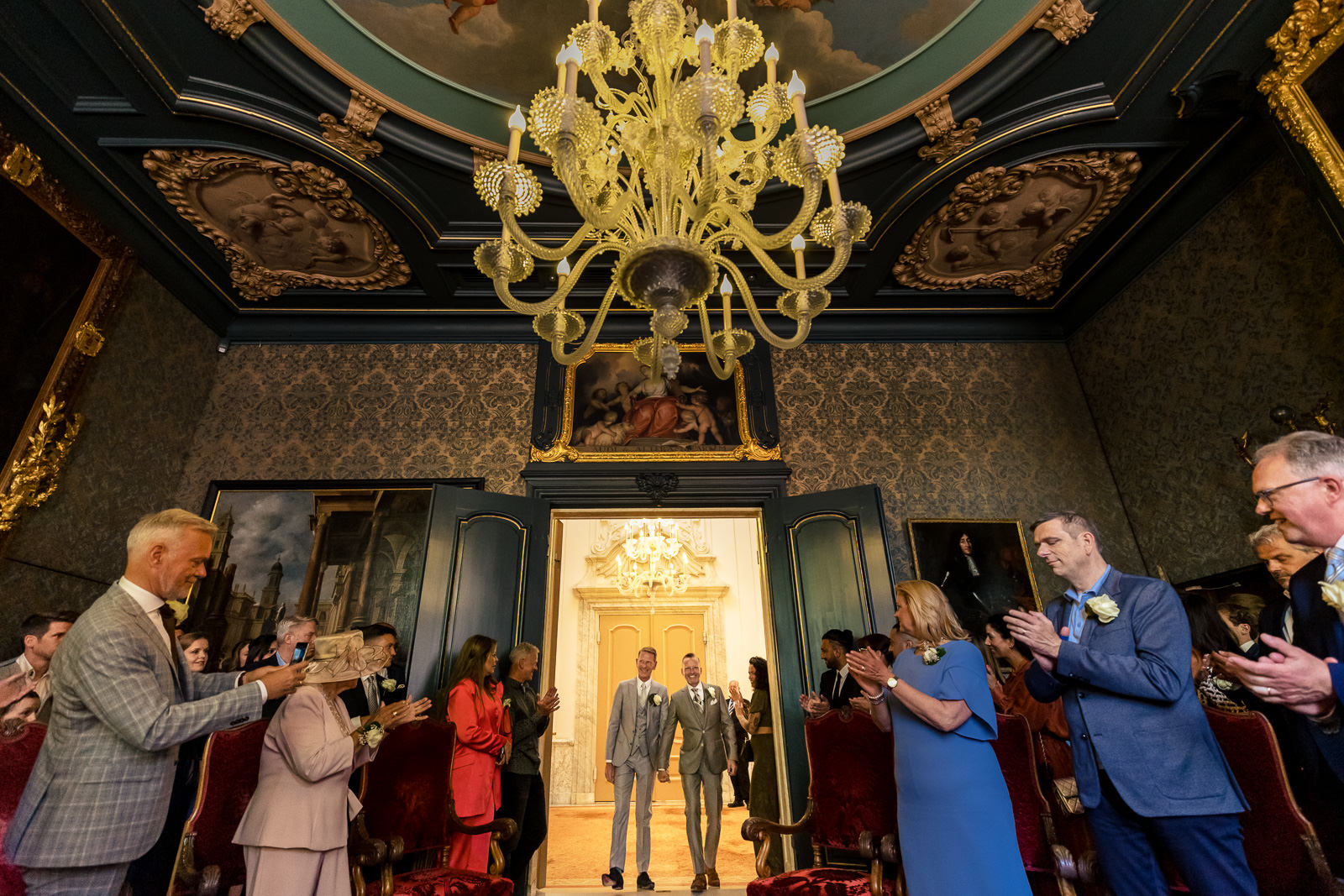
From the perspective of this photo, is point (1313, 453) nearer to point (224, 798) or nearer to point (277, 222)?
point (224, 798)

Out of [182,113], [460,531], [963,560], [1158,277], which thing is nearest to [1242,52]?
[1158,277]

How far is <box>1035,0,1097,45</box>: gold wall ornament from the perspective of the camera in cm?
416

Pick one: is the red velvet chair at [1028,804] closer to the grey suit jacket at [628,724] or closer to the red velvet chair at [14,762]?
the red velvet chair at [14,762]

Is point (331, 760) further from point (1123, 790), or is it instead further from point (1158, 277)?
point (1158, 277)

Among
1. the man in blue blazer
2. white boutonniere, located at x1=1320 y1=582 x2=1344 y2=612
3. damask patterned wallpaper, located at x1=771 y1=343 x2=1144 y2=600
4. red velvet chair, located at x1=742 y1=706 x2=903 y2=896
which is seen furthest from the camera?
damask patterned wallpaper, located at x1=771 y1=343 x2=1144 y2=600

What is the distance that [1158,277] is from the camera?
5762mm

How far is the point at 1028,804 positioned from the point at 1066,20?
475cm

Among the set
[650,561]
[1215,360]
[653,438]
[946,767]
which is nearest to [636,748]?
[653,438]

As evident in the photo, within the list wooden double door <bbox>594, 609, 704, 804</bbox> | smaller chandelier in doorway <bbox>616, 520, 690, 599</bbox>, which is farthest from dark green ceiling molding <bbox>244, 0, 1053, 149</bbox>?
wooden double door <bbox>594, 609, 704, 804</bbox>

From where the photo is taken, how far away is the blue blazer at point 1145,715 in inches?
76.5

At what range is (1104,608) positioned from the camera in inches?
84.0

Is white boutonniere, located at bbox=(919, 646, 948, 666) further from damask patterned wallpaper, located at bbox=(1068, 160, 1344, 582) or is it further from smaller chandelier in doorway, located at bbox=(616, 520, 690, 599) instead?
smaller chandelier in doorway, located at bbox=(616, 520, 690, 599)

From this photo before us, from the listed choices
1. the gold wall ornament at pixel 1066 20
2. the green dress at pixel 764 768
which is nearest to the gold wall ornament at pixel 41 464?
the green dress at pixel 764 768

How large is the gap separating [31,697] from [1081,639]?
16.8ft
